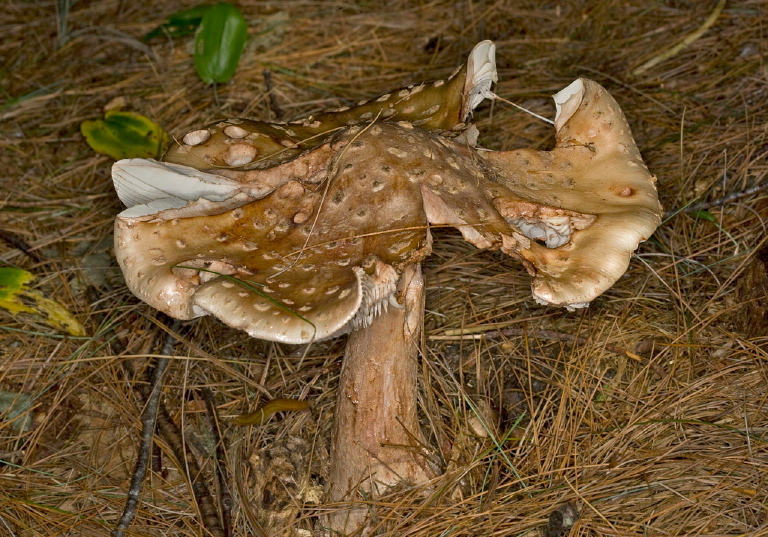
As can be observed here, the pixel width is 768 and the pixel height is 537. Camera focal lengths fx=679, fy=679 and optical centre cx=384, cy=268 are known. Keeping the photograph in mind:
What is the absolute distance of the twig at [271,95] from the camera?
4445 millimetres

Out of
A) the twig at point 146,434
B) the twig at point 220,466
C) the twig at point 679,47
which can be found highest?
the twig at point 679,47

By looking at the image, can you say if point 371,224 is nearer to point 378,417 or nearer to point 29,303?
point 378,417

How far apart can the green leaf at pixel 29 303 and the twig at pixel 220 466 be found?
0.79m

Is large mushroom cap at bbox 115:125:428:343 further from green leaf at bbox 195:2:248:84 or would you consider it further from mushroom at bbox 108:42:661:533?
green leaf at bbox 195:2:248:84

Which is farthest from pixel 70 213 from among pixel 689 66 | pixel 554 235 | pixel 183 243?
pixel 689 66

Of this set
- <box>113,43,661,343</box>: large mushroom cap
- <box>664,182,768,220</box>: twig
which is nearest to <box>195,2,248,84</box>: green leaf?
<box>113,43,661,343</box>: large mushroom cap

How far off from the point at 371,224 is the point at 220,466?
4.72 ft

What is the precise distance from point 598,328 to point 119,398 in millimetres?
2414

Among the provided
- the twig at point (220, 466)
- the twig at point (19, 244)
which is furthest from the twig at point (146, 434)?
the twig at point (19, 244)

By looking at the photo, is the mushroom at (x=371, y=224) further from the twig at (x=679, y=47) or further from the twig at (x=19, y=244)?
the twig at (x=679, y=47)


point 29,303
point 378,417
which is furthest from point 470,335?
point 29,303

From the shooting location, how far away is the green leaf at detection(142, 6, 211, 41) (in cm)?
462

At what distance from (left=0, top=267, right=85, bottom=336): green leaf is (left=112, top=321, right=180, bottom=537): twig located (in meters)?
0.49

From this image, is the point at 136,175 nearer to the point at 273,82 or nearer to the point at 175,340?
the point at 175,340
